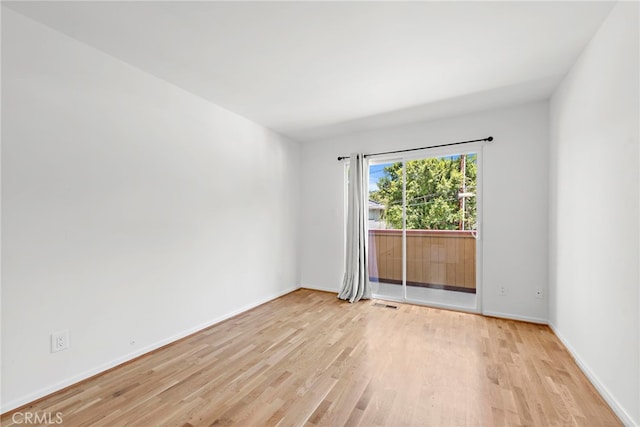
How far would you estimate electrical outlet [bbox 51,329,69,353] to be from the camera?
1.85m

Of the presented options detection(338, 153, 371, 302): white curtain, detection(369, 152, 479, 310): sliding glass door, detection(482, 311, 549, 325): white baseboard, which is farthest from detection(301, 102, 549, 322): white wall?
detection(338, 153, 371, 302): white curtain

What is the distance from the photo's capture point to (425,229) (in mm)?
3750

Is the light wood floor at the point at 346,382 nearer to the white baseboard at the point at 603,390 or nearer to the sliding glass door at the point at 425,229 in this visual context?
the white baseboard at the point at 603,390

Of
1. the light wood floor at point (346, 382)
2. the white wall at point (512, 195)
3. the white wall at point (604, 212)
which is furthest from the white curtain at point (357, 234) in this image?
the white wall at point (604, 212)

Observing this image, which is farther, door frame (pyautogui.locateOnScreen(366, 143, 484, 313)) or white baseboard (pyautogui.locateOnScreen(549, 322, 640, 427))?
door frame (pyautogui.locateOnScreen(366, 143, 484, 313))

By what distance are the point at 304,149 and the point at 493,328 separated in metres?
3.58

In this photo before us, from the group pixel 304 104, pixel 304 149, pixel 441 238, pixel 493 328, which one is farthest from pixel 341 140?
pixel 493 328

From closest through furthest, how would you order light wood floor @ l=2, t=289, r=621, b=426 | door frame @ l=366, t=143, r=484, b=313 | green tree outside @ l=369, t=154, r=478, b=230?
1. light wood floor @ l=2, t=289, r=621, b=426
2. door frame @ l=366, t=143, r=484, b=313
3. green tree outside @ l=369, t=154, r=478, b=230

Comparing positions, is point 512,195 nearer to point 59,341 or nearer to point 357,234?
point 357,234

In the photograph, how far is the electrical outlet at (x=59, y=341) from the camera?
72.8 inches
